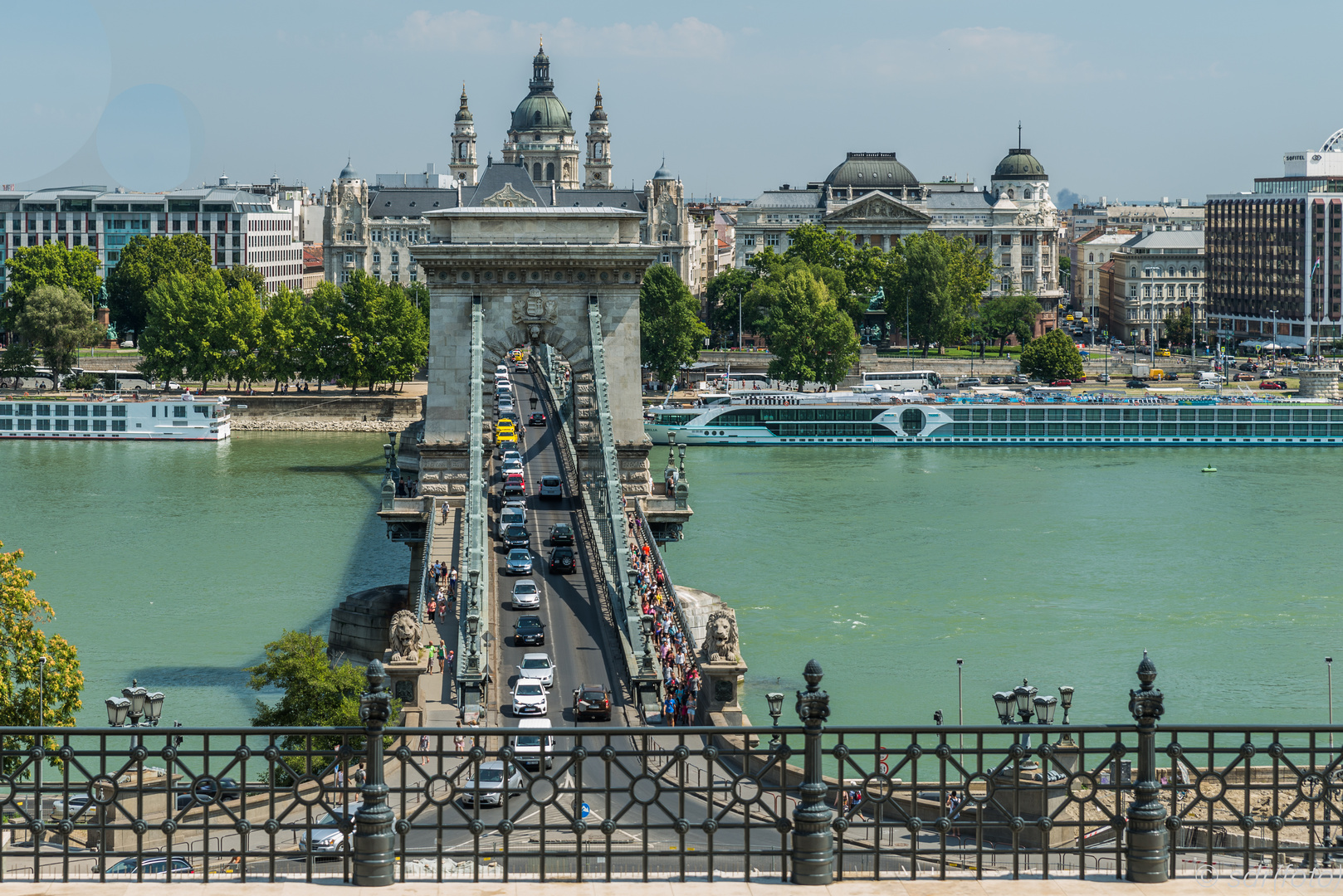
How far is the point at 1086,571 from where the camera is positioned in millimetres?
40375

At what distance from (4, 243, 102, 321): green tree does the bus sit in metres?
34.7

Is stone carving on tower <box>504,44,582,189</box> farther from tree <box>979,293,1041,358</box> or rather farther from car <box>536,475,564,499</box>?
car <box>536,475,564,499</box>

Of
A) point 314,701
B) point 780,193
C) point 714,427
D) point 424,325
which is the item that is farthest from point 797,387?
point 314,701

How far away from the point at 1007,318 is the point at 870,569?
57.4 metres

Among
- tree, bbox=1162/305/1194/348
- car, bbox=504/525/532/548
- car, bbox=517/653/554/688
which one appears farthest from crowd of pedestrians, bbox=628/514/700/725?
→ tree, bbox=1162/305/1194/348

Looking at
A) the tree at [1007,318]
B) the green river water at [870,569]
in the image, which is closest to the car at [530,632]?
the green river water at [870,569]

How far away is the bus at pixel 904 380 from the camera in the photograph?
268 ft

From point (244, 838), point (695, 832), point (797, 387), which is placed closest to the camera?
point (244, 838)

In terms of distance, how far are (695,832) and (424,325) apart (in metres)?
59.3

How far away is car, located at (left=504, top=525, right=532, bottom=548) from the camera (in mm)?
30828

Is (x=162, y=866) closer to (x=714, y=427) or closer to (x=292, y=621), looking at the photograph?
(x=292, y=621)

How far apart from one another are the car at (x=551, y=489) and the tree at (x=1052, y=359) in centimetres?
4968

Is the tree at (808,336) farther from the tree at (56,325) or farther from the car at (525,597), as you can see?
the car at (525,597)

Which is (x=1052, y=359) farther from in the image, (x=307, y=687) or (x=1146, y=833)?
(x=1146, y=833)
